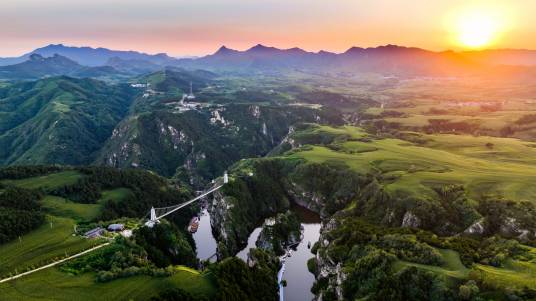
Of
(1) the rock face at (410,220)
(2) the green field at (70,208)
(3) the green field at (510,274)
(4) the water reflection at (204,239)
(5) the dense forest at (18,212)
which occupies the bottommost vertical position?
(4) the water reflection at (204,239)

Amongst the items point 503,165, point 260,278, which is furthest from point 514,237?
point 260,278

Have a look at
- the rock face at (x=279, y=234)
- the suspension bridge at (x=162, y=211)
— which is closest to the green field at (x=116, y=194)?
the suspension bridge at (x=162, y=211)

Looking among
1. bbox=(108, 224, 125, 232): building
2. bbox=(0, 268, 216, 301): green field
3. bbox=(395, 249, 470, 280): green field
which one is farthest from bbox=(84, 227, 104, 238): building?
bbox=(395, 249, 470, 280): green field

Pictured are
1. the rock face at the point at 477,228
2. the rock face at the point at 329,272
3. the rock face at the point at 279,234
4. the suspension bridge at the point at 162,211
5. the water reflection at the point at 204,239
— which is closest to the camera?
the rock face at the point at 329,272

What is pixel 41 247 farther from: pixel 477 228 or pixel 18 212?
pixel 477 228

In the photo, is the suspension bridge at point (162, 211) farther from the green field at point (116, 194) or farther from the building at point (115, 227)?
the green field at point (116, 194)

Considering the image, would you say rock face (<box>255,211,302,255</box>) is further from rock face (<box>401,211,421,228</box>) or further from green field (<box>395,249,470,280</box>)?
green field (<box>395,249,470,280</box>)

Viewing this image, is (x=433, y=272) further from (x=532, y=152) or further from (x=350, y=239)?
(x=532, y=152)
